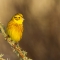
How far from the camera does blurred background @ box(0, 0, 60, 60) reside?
152 cm

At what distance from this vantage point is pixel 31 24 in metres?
1.52

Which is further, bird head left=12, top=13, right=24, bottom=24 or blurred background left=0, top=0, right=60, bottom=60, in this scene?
blurred background left=0, top=0, right=60, bottom=60

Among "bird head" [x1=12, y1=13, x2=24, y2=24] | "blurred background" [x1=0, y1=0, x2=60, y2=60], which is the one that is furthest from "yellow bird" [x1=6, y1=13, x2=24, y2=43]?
"blurred background" [x1=0, y1=0, x2=60, y2=60]

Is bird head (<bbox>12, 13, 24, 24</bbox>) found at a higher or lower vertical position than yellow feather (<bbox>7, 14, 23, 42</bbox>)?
higher

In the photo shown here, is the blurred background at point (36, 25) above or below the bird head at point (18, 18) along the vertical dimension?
below

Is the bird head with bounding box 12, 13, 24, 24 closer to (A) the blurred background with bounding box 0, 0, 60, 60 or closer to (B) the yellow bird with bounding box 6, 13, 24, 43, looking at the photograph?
(B) the yellow bird with bounding box 6, 13, 24, 43

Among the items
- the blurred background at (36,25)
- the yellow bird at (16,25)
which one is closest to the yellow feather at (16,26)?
the yellow bird at (16,25)

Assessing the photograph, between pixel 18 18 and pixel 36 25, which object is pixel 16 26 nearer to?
pixel 18 18

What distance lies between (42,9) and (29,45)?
27cm

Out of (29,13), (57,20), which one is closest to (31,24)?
(29,13)

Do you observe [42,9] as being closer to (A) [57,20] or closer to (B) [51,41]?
(A) [57,20]

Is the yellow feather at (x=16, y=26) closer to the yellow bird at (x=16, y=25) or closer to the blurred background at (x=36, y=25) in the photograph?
the yellow bird at (x=16, y=25)

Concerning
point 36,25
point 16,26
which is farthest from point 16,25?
point 36,25

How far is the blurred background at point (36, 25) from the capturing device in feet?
4.99
